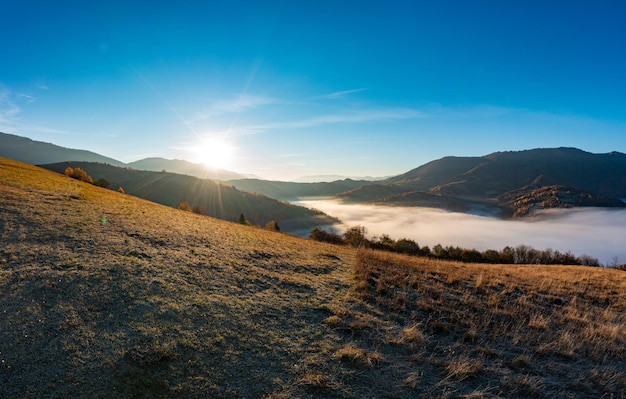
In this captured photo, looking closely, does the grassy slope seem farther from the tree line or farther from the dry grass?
the tree line

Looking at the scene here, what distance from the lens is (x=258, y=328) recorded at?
30.6 feet

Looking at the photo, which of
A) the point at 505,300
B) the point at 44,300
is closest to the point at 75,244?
the point at 44,300

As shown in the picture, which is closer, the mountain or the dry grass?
the dry grass

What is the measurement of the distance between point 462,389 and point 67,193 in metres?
32.0

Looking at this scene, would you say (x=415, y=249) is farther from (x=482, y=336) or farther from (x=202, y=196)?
(x=202, y=196)

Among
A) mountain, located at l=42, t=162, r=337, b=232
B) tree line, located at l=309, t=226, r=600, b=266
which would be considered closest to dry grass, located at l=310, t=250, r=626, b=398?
tree line, located at l=309, t=226, r=600, b=266

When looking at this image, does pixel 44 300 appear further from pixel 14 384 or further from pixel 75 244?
pixel 75 244

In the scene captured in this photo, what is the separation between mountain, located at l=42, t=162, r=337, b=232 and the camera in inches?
5497

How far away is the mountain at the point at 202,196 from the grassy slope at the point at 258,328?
420 ft

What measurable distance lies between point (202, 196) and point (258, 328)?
158 meters

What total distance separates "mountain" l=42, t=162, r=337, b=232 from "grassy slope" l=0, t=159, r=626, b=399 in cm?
12802

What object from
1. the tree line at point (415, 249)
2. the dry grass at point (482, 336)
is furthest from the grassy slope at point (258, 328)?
the tree line at point (415, 249)

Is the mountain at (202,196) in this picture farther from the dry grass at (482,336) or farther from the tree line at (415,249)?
the dry grass at (482,336)

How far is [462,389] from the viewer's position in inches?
293
